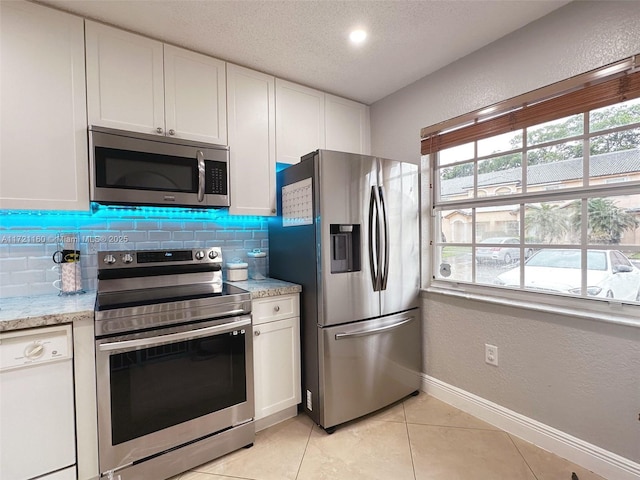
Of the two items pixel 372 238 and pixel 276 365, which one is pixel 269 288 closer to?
pixel 276 365

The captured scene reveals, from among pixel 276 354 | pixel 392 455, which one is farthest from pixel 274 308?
pixel 392 455

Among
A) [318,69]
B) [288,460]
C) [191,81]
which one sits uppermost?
[318,69]

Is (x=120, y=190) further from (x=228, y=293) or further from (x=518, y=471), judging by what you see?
(x=518, y=471)

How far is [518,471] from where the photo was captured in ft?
5.15

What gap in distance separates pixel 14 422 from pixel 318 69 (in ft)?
8.42

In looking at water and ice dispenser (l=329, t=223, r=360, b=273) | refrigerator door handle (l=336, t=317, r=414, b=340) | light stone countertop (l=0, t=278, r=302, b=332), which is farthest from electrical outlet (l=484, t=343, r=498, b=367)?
light stone countertop (l=0, t=278, r=302, b=332)

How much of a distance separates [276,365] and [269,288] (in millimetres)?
498

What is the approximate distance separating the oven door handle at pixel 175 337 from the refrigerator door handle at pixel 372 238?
857 mm

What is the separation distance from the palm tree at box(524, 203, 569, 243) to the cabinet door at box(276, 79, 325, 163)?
1591mm

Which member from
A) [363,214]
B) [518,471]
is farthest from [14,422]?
[518,471]

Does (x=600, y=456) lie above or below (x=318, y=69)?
below

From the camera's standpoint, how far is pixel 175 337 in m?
1.55

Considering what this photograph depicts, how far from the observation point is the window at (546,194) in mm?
1514

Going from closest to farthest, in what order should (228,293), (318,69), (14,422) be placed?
(14,422) < (228,293) < (318,69)
